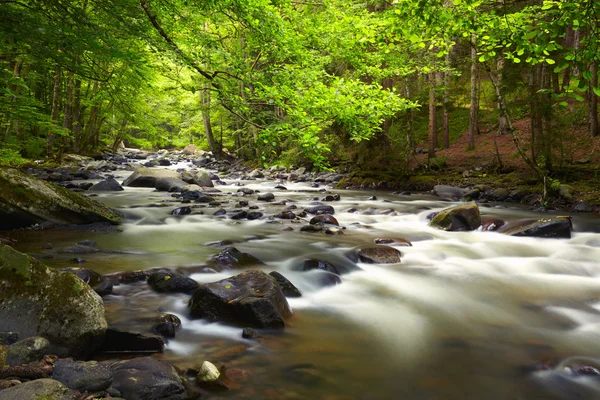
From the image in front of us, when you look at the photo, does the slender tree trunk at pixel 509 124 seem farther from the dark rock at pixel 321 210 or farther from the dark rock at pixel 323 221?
the dark rock at pixel 323 221

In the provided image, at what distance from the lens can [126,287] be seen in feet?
14.2

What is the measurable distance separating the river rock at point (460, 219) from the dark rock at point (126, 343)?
7.40 m

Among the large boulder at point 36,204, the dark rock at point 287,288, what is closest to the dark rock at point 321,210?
the large boulder at point 36,204

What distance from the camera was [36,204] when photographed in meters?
6.96

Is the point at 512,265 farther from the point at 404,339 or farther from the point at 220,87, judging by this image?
the point at 220,87

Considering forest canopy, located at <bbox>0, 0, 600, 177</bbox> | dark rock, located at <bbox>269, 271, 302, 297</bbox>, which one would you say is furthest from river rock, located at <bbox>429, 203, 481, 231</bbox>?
dark rock, located at <bbox>269, 271, 302, 297</bbox>

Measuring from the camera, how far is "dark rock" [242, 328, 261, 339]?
3.43 m

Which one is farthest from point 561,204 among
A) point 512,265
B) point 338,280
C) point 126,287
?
point 126,287

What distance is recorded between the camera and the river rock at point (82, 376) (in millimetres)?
2238

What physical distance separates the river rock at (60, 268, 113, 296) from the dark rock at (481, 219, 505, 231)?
7819 millimetres

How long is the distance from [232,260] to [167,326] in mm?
2091

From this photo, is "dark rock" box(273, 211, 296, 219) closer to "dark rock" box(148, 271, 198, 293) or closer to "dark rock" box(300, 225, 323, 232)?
"dark rock" box(300, 225, 323, 232)

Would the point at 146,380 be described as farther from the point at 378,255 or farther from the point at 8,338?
the point at 378,255

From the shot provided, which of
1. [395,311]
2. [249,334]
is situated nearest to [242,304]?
[249,334]
